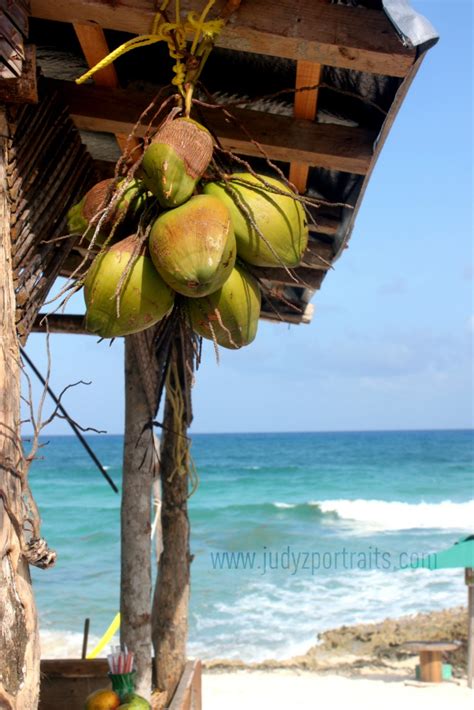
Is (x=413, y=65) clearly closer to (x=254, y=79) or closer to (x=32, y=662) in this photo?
(x=254, y=79)

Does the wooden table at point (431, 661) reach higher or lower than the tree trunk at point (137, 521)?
lower

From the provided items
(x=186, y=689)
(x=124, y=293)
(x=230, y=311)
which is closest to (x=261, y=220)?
(x=230, y=311)

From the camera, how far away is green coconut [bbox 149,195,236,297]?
125cm

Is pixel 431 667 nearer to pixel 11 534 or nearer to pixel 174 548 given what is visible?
pixel 174 548

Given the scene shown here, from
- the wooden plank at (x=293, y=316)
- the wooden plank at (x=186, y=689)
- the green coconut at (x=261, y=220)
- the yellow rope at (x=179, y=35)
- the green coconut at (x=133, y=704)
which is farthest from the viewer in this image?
the wooden plank at (x=293, y=316)

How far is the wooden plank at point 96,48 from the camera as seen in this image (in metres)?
1.92

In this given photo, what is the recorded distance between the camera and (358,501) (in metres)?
31.7

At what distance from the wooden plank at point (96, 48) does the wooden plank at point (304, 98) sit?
493 mm

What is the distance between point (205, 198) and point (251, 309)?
23 cm

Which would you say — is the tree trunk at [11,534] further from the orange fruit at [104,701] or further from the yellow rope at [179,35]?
the orange fruit at [104,701]

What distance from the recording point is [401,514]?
2869 centimetres

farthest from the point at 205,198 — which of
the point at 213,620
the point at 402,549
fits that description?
the point at 402,549

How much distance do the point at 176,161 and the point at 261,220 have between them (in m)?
0.18

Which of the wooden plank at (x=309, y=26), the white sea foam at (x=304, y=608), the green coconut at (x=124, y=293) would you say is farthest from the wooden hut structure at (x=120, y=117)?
the white sea foam at (x=304, y=608)
